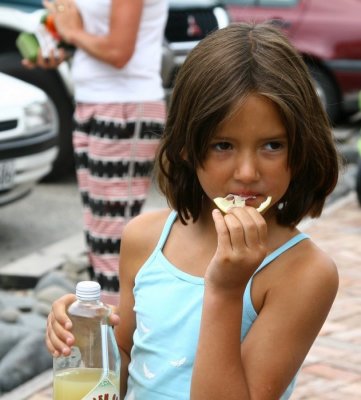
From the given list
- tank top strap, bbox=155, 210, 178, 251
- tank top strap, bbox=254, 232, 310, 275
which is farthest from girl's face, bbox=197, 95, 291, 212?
tank top strap, bbox=155, 210, 178, 251

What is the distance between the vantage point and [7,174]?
6723 mm

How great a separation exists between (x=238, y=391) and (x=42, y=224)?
5.92 metres

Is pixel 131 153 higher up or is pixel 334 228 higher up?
pixel 131 153

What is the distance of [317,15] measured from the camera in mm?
11750

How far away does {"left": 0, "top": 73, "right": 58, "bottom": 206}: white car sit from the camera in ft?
22.1

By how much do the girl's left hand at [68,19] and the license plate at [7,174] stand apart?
1.89 meters

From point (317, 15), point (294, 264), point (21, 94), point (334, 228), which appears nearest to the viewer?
point (294, 264)

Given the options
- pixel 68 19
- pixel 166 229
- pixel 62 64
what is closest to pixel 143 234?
pixel 166 229

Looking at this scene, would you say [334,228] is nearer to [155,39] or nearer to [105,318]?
[155,39]

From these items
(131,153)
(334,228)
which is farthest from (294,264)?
(334,228)

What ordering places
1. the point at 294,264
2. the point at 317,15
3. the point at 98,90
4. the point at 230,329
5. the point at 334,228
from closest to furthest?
the point at 230,329, the point at 294,264, the point at 98,90, the point at 334,228, the point at 317,15

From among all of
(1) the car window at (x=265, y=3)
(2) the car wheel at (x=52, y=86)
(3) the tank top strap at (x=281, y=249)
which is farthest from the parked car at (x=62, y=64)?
(3) the tank top strap at (x=281, y=249)

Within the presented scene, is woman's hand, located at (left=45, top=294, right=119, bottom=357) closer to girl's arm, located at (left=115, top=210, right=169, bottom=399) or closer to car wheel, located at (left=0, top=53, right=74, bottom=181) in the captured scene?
girl's arm, located at (left=115, top=210, right=169, bottom=399)

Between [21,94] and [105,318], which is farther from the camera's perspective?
[21,94]
